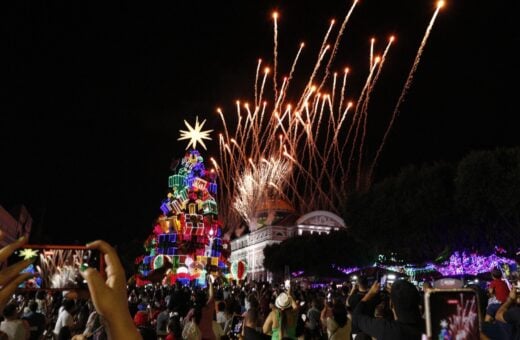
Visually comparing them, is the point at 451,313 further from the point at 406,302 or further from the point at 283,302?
the point at 283,302

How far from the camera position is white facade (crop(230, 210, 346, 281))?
98.6 metres

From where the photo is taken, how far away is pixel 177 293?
33.8ft

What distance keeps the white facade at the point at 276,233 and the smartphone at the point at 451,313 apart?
88640mm

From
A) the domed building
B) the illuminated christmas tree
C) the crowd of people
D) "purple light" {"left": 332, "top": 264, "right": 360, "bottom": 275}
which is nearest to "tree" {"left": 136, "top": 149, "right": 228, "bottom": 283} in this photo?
the illuminated christmas tree

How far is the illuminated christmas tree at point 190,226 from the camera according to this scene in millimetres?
Answer: 57281

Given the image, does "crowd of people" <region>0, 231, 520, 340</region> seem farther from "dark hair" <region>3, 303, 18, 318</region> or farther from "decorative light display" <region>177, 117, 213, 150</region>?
"decorative light display" <region>177, 117, 213, 150</region>

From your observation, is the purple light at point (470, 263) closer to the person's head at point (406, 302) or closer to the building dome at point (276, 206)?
the person's head at point (406, 302)

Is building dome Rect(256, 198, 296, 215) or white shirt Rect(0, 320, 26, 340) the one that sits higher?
building dome Rect(256, 198, 296, 215)

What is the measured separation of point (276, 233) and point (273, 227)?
1.48 metres

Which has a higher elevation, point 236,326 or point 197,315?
point 197,315

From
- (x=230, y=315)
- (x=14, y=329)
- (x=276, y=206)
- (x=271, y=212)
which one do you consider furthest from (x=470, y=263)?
(x=276, y=206)

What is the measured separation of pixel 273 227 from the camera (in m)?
104

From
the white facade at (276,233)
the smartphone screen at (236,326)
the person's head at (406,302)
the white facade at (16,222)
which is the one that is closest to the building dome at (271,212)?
the white facade at (276,233)

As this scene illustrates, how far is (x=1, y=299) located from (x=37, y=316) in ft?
28.3
